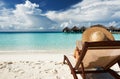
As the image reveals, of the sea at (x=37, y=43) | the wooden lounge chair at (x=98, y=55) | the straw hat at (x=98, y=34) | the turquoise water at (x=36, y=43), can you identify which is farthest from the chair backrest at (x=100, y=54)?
the turquoise water at (x=36, y=43)

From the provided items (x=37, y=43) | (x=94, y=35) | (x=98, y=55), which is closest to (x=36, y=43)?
(x=37, y=43)

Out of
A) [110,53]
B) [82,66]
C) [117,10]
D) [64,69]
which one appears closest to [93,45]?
[110,53]

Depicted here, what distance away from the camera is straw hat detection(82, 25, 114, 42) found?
10.9 feet

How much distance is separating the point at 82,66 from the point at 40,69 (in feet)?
4.96

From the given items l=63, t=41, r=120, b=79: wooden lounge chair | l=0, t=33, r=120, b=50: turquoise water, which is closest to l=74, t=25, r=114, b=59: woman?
l=63, t=41, r=120, b=79: wooden lounge chair

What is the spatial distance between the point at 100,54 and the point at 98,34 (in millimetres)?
509

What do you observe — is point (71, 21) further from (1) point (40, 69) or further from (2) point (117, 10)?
(1) point (40, 69)

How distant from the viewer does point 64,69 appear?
4.38 m

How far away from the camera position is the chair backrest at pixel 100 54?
8.34ft

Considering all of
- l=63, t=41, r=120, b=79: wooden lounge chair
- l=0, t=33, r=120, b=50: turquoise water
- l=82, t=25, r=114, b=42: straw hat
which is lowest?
l=0, t=33, r=120, b=50: turquoise water

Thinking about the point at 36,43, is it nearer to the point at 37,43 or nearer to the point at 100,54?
the point at 37,43

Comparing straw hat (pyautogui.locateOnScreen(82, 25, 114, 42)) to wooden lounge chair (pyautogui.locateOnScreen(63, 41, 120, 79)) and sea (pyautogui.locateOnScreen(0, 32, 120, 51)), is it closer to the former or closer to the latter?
wooden lounge chair (pyautogui.locateOnScreen(63, 41, 120, 79))

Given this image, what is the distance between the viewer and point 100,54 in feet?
9.48

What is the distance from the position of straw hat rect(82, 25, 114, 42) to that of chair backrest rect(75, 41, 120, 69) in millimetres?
364
